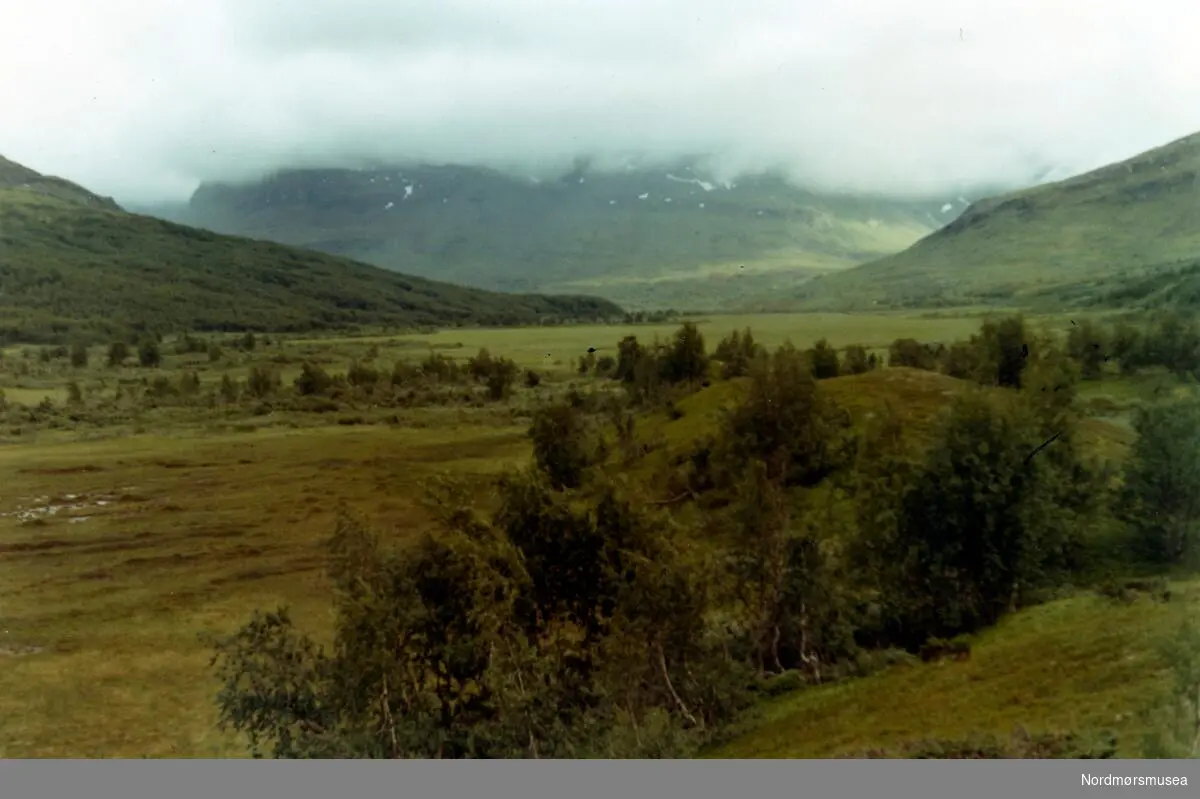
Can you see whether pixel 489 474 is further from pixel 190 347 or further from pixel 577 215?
Answer: pixel 577 215

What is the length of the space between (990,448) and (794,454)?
330cm

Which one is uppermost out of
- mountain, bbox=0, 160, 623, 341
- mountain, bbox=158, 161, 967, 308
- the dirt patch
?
mountain, bbox=158, 161, 967, 308

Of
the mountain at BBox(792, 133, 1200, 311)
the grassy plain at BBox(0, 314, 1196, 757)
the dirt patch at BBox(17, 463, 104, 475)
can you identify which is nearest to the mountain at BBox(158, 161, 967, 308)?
the mountain at BBox(792, 133, 1200, 311)

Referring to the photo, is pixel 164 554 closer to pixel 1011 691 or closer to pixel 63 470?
pixel 63 470

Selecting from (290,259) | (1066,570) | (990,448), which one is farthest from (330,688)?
(290,259)

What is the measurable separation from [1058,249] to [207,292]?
41.3 meters

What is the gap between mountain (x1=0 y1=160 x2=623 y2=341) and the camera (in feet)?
75.0

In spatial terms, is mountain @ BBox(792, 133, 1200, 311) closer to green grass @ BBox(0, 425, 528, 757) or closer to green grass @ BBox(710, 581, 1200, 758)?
green grass @ BBox(710, 581, 1200, 758)

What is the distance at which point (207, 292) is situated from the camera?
107 feet

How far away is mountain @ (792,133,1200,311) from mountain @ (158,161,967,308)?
10.6ft

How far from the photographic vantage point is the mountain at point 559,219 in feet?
89.1

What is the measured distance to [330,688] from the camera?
10.8m

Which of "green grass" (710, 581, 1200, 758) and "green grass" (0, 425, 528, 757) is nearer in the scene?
"green grass" (710, 581, 1200, 758)

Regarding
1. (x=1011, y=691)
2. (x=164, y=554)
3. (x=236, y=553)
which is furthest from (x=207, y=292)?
(x=1011, y=691)
